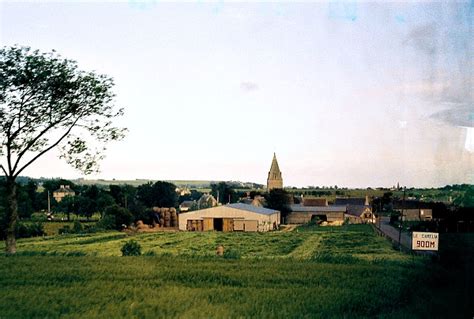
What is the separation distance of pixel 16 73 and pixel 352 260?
23.5 feet

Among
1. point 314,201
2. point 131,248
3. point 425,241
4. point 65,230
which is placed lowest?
point 131,248

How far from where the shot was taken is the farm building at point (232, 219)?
42.4 ft

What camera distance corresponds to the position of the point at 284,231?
15.5 m

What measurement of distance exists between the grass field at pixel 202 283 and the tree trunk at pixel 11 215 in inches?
12.9

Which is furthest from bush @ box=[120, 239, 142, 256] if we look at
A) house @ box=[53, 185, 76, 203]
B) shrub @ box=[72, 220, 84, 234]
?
house @ box=[53, 185, 76, 203]

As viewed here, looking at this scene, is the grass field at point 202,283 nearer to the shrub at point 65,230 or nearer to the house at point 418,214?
the shrub at point 65,230

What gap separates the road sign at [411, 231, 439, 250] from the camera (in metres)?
11.5

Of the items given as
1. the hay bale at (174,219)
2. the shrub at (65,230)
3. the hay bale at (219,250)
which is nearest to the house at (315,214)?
the hay bale at (219,250)

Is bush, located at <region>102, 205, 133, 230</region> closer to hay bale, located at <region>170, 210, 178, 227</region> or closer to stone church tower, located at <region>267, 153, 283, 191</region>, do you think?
hay bale, located at <region>170, 210, 178, 227</region>

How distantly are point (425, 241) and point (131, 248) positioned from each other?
5.80m

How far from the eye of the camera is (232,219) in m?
14.7

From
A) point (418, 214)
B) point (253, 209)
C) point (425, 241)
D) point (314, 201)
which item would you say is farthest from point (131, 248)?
point (418, 214)

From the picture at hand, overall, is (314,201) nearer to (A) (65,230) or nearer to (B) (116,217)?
(B) (116,217)

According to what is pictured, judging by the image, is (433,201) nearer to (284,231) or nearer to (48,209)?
(284,231)
